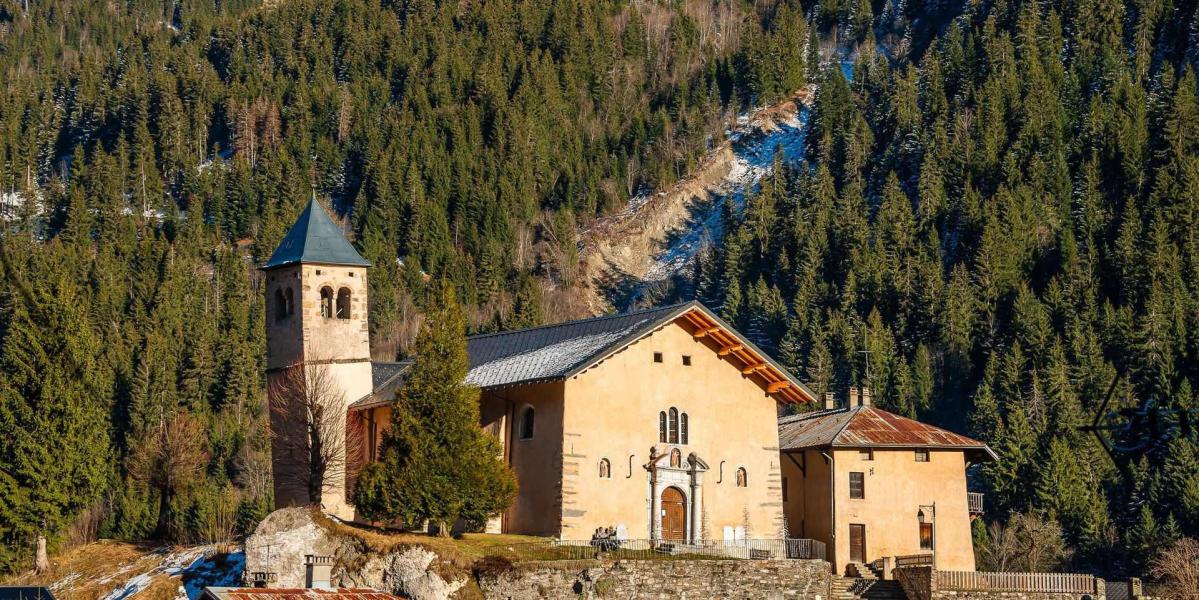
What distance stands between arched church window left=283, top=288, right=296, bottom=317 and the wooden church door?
17401 mm

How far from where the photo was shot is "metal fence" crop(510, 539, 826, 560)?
54250 mm

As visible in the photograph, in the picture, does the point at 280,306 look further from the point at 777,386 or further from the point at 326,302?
the point at 777,386

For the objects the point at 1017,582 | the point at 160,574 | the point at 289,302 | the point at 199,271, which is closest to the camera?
the point at 160,574

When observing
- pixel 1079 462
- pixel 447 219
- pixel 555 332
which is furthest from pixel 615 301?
pixel 555 332

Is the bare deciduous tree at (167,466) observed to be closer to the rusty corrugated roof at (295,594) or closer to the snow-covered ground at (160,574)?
the snow-covered ground at (160,574)

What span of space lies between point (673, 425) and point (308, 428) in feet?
46.8

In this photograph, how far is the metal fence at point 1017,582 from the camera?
56.8 meters

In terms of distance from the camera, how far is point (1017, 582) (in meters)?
57.3

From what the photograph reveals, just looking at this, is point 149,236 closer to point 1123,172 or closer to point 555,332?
point 1123,172

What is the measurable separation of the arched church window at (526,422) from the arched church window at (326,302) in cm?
1043

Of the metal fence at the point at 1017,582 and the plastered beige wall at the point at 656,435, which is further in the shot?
the plastered beige wall at the point at 656,435

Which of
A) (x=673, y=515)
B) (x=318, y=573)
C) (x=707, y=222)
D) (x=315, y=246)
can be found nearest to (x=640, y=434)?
(x=673, y=515)

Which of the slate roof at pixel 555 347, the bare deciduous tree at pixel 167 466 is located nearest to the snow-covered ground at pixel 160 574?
the bare deciduous tree at pixel 167 466

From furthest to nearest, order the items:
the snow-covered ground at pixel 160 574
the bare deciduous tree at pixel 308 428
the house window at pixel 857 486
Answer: the house window at pixel 857 486 < the bare deciduous tree at pixel 308 428 < the snow-covered ground at pixel 160 574
